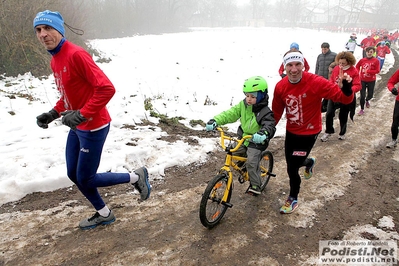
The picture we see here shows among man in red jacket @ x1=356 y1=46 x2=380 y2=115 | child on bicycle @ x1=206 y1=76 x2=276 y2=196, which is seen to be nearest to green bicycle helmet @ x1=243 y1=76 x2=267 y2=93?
child on bicycle @ x1=206 y1=76 x2=276 y2=196

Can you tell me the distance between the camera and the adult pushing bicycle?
369cm

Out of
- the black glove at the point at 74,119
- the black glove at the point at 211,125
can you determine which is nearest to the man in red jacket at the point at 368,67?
the black glove at the point at 211,125

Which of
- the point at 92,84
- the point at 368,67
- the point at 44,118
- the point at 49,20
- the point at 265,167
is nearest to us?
the point at 49,20

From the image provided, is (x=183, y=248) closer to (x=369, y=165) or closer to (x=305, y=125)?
(x=305, y=125)

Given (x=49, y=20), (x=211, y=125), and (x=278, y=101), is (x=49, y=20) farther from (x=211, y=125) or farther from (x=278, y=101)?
(x=278, y=101)

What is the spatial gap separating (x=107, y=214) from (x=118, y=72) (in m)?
12.3

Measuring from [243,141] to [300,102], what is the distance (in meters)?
0.96

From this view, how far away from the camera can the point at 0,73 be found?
38.8ft

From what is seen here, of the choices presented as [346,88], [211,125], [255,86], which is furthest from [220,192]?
[346,88]

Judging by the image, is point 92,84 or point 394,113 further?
point 394,113

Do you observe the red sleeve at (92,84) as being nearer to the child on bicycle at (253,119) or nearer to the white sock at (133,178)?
the white sock at (133,178)

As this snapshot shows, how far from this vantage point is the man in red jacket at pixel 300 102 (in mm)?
3607

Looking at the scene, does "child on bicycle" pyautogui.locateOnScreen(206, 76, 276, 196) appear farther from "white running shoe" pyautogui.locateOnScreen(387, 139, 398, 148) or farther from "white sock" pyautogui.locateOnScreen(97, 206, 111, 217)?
"white running shoe" pyautogui.locateOnScreen(387, 139, 398, 148)

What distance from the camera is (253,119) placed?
400 centimetres
